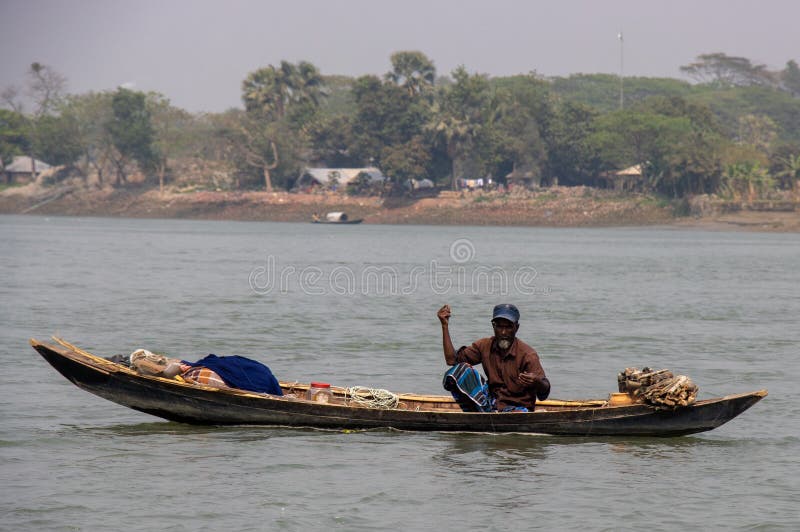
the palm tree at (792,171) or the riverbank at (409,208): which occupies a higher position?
the palm tree at (792,171)

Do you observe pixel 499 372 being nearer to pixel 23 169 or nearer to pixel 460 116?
pixel 460 116

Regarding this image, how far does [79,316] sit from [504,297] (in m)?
14.6

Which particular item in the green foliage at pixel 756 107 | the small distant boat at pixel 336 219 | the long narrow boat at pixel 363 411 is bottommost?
the long narrow boat at pixel 363 411

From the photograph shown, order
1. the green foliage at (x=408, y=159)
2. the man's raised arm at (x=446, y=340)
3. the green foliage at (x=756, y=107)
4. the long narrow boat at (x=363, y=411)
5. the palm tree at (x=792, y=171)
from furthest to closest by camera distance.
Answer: the green foliage at (x=756, y=107), the green foliage at (x=408, y=159), the palm tree at (x=792, y=171), the long narrow boat at (x=363, y=411), the man's raised arm at (x=446, y=340)

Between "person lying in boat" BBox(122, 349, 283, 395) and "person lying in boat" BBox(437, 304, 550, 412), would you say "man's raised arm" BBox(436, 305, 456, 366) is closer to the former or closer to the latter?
"person lying in boat" BBox(437, 304, 550, 412)

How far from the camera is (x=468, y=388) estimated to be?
13312 millimetres

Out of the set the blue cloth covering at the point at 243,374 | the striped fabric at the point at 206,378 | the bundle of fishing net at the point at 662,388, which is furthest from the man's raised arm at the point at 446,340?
the striped fabric at the point at 206,378

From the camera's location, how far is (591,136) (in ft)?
331

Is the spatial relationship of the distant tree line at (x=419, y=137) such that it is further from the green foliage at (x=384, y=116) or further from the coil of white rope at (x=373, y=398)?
the coil of white rope at (x=373, y=398)

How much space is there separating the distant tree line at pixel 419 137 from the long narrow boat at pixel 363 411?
8406 cm

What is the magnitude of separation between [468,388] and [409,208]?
97.7 m

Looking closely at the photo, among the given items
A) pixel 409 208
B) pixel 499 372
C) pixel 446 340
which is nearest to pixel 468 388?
pixel 499 372

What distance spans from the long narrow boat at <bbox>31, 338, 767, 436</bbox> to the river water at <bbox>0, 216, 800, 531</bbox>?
0.24m

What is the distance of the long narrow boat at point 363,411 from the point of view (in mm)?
13461
